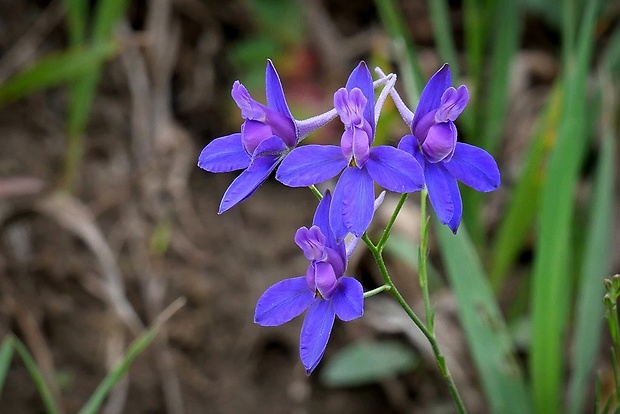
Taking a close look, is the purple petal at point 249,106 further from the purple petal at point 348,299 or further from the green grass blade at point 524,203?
the green grass blade at point 524,203

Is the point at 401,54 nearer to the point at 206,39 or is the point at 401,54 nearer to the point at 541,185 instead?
the point at 541,185

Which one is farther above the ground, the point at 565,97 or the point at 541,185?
the point at 565,97

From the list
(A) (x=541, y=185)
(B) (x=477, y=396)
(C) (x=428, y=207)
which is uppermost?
(A) (x=541, y=185)

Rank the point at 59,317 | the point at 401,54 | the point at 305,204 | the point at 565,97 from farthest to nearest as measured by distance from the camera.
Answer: the point at 305,204 < the point at 59,317 < the point at 401,54 < the point at 565,97

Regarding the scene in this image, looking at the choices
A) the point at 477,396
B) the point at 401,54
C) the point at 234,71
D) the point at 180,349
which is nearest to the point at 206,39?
the point at 234,71

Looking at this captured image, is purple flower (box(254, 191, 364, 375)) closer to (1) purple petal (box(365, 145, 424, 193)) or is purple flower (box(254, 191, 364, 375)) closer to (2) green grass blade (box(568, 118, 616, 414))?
(1) purple petal (box(365, 145, 424, 193))

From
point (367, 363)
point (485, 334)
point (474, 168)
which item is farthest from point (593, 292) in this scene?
point (474, 168)
